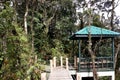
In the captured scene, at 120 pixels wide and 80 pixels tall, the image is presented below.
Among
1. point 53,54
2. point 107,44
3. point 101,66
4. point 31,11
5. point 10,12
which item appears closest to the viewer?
point 10,12

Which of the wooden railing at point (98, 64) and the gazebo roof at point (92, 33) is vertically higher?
the gazebo roof at point (92, 33)

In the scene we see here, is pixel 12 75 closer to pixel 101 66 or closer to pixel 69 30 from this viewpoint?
pixel 101 66

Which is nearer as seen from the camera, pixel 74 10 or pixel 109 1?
pixel 109 1

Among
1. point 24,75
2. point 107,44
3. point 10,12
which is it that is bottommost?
point 107,44

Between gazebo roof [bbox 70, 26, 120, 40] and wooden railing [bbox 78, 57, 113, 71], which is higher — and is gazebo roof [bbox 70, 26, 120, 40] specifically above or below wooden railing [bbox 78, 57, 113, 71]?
above

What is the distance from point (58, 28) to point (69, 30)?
70.4 inches

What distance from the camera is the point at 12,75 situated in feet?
41.2

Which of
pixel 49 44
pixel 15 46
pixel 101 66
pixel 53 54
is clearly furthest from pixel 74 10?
pixel 15 46

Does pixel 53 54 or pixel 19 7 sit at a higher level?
pixel 19 7

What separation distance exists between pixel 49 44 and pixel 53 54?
11.8 feet

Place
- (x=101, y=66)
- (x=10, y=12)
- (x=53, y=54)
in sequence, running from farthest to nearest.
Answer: (x=53, y=54) → (x=101, y=66) → (x=10, y=12)

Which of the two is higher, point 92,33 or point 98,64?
point 92,33

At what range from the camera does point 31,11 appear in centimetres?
2408

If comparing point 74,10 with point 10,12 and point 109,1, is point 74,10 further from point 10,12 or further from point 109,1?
point 10,12
